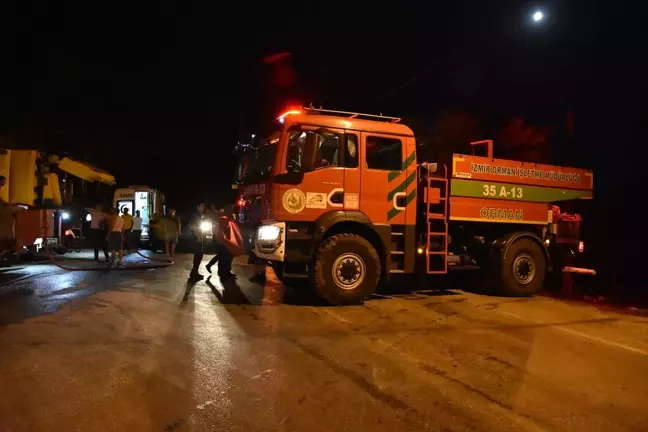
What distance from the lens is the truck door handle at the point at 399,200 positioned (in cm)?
876

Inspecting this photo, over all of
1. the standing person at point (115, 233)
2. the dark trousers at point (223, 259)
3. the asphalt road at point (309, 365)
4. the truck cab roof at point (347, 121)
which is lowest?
the asphalt road at point (309, 365)

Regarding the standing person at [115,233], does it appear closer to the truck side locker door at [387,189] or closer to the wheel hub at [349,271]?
the wheel hub at [349,271]

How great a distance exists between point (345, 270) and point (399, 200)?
5.14 feet

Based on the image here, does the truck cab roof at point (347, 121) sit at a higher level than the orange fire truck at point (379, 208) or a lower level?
higher

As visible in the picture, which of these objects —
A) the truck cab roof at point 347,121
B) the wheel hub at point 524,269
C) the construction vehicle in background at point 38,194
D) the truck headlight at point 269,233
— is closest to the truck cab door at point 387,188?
the truck cab roof at point 347,121

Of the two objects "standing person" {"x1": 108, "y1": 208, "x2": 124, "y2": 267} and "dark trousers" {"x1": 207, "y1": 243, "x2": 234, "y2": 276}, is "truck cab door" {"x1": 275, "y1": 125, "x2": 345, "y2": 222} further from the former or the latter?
"standing person" {"x1": 108, "y1": 208, "x2": 124, "y2": 267}

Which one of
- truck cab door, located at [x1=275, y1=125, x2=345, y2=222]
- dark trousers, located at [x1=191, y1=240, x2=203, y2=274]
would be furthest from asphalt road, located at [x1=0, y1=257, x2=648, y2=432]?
dark trousers, located at [x1=191, y1=240, x2=203, y2=274]

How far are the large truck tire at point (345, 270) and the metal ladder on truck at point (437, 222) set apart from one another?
4.15 feet

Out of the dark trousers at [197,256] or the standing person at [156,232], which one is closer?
the dark trousers at [197,256]

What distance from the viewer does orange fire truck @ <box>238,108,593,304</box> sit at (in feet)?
26.5

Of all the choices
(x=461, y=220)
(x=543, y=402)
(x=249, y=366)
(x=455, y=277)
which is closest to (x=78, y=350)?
(x=249, y=366)

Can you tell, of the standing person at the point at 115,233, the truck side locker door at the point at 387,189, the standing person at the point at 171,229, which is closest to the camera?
the truck side locker door at the point at 387,189

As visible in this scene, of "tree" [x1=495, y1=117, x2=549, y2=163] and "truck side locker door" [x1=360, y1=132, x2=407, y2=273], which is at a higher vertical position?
"tree" [x1=495, y1=117, x2=549, y2=163]

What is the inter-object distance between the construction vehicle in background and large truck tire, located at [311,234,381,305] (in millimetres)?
7444
